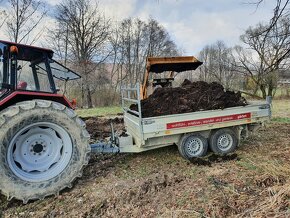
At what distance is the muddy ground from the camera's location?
3371 mm

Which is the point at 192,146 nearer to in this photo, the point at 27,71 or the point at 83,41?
the point at 27,71

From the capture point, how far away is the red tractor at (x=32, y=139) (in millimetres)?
3748

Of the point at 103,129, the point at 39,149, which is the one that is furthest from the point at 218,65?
the point at 39,149

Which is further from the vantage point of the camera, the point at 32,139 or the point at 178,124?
the point at 178,124

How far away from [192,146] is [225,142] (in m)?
0.76

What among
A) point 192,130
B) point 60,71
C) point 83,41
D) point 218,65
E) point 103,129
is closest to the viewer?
point 60,71

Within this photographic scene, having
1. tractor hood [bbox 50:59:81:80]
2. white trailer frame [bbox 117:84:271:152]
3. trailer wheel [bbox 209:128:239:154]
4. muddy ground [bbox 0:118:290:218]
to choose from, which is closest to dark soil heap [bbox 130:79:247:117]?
white trailer frame [bbox 117:84:271:152]

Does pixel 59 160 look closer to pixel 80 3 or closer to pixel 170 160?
pixel 170 160

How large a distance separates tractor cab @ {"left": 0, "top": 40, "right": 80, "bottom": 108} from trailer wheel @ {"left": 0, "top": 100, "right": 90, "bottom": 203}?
459 millimetres

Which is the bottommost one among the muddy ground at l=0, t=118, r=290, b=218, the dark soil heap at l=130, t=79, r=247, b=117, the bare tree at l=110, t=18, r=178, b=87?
the muddy ground at l=0, t=118, r=290, b=218

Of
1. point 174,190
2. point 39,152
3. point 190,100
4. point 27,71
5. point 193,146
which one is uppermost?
point 27,71

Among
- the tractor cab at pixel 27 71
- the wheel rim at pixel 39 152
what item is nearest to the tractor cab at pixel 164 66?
the tractor cab at pixel 27 71

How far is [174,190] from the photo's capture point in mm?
4012

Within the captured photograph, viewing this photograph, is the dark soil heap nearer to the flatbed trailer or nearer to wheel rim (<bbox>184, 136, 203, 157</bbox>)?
the flatbed trailer
